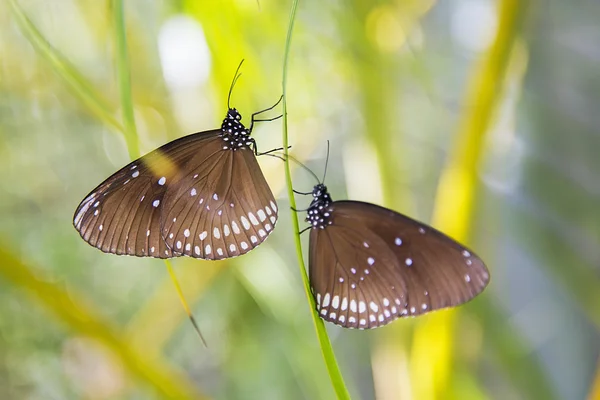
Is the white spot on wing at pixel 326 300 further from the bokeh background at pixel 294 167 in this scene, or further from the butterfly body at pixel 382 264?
the bokeh background at pixel 294 167

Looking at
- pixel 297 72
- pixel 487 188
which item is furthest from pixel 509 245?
pixel 297 72

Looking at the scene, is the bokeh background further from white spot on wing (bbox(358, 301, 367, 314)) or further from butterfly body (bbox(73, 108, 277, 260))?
white spot on wing (bbox(358, 301, 367, 314))

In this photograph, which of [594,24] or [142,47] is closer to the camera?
[142,47]

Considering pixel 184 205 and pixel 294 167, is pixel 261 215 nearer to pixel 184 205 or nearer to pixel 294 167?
pixel 184 205

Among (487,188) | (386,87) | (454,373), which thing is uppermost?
(386,87)

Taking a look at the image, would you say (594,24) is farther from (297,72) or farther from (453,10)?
(297,72)

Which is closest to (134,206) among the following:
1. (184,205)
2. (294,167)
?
(184,205)
